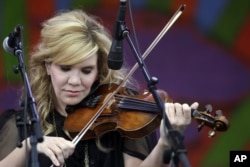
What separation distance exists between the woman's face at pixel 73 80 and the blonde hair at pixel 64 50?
35 millimetres

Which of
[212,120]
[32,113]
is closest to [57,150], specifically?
[32,113]

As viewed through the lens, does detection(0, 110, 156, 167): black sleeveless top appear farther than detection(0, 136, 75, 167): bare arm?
Yes

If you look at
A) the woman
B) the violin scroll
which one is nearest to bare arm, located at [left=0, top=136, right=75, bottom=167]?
the woman

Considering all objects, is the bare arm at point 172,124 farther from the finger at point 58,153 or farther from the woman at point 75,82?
the finger at point 58,153

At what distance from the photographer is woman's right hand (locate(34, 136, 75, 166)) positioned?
2.29 m

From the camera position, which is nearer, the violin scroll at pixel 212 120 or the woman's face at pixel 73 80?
the violin scroll at pixel 212 120

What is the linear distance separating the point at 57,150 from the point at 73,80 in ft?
1.35

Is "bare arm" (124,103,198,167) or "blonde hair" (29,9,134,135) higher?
"blonde hair" (29,9,134,135)

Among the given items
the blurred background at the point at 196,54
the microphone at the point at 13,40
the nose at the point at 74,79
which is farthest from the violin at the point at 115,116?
the blurred background at the point at 196,54

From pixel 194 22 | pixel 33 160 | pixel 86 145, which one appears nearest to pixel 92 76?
pixel 86 145

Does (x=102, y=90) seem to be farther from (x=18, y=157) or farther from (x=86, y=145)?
(x=18, y=157)

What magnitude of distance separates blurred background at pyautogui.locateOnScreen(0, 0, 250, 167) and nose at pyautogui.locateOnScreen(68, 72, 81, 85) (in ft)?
3.47

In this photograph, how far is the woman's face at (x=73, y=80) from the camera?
264 cm

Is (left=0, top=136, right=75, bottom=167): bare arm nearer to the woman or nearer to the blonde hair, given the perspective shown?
the woman
